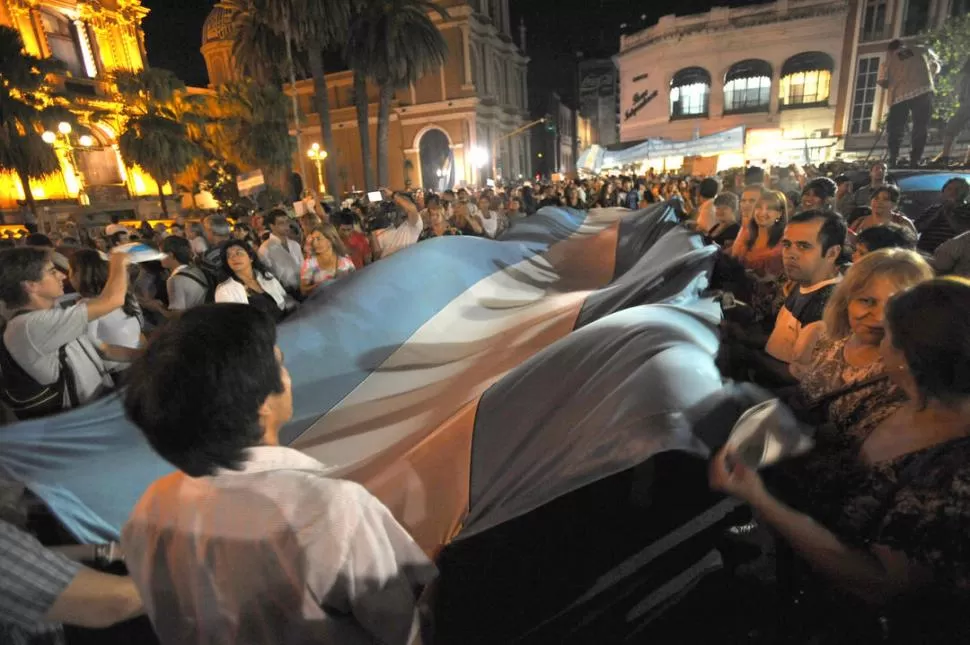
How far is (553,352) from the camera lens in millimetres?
2719

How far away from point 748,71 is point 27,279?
4478 centimetres

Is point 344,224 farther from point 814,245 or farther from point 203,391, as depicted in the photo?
point 203,391

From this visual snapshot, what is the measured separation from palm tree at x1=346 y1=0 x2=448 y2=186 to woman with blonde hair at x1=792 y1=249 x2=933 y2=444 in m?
24.8

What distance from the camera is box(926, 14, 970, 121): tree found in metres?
19.9

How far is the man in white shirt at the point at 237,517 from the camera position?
113 centimetres

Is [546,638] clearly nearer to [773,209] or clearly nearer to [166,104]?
[773,209]

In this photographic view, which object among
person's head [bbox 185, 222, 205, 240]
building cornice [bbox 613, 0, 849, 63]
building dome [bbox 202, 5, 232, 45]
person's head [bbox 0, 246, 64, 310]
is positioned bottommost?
person's head [bbox 185, 222, 205, 240]

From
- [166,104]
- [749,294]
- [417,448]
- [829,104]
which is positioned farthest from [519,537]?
[829,104]

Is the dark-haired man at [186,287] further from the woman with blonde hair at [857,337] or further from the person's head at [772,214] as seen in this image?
the person's head at [772,214]

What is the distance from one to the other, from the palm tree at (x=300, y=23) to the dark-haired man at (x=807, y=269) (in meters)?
22.8

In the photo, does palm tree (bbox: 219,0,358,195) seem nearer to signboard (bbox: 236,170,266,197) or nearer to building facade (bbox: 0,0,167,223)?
signboard (bbox: 236,170,266,197)

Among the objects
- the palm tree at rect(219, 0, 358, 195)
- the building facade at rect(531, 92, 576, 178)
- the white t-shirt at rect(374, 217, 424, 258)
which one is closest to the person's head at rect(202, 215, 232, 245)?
the white t-shirt at rect(374, 217, 424, 258)

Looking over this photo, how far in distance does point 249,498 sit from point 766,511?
4.65 ft

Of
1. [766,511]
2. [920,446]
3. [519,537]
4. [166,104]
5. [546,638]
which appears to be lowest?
[546,638]
